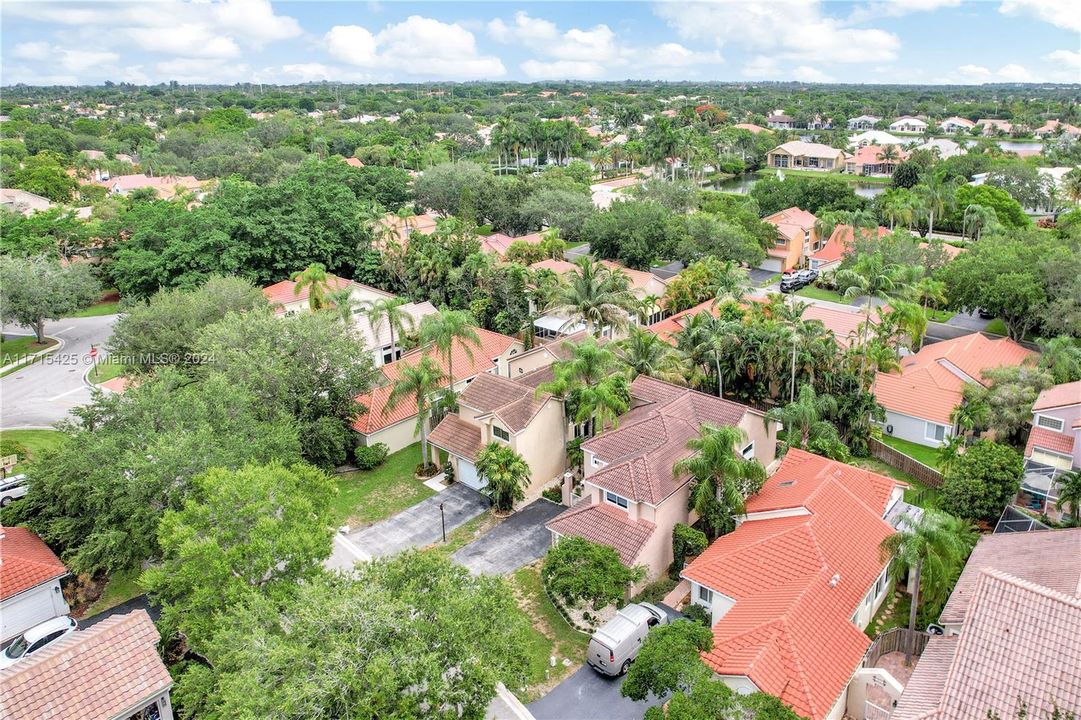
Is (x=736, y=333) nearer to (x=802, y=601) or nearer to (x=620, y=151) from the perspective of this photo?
(x=802, y=601)

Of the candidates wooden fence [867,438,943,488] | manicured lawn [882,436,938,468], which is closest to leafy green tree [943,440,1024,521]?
wooden fence [867,438,943,488]

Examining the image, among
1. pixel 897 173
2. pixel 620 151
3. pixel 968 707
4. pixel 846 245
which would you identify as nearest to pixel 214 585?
pixel 968 707

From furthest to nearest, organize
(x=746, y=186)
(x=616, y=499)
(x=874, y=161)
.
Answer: (x=874, y=161), (x=746, y=186), (x=616, y=499)

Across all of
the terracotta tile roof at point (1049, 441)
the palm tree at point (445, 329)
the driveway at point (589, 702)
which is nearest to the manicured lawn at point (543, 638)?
the driveway at point (589, 702)

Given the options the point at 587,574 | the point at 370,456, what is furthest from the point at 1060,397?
the point at 370,456

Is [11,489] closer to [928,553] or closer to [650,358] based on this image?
[650,358]

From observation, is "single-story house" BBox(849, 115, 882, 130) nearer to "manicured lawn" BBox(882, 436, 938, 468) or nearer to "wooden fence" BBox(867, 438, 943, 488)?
"manicured lawn" BBox(882, 436, 938, 468)
